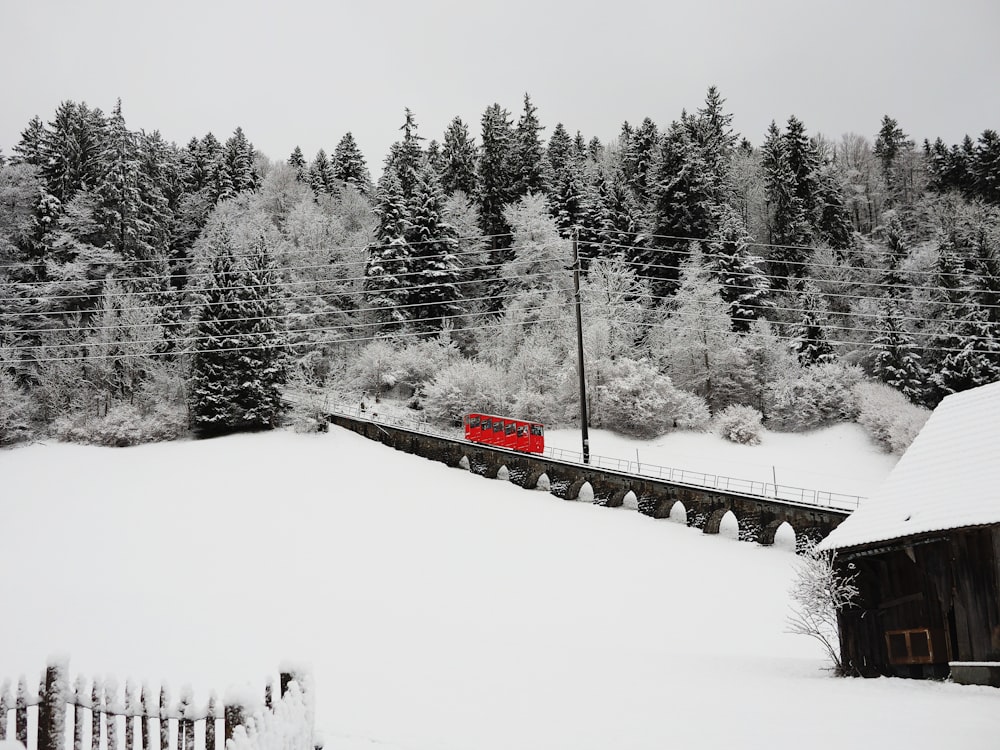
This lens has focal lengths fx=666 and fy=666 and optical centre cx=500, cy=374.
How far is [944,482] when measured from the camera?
13617mm

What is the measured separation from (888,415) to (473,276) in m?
31.8

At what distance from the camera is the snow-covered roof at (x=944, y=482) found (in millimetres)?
12516

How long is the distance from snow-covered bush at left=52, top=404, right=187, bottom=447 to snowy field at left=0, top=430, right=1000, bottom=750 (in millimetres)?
1576

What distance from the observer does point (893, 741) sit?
7871mm

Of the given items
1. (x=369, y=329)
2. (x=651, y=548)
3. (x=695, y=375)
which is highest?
(x=369, y=329)

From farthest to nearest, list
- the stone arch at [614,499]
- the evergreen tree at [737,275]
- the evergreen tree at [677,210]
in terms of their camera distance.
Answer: the evergreen tree at [677,210]
the evergreen tree at [737,275]
the stone arch at [614,499]

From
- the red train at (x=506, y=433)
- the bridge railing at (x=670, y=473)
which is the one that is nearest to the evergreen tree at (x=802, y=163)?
the bridge railing at (x=670, y=473)

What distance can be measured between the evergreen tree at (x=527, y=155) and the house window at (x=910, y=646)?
168 ft

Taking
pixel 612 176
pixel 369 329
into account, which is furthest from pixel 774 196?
pixel 369 329

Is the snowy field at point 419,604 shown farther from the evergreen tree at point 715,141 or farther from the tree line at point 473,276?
the evergreen tree at point 715,141

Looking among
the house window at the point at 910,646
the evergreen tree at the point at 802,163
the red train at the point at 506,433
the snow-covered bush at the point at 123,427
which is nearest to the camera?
the house window at the point at 910,646

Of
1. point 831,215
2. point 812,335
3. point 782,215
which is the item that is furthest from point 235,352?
point 831,215

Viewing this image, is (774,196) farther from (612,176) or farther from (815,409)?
(815,409)

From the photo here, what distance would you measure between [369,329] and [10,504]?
26021mm
